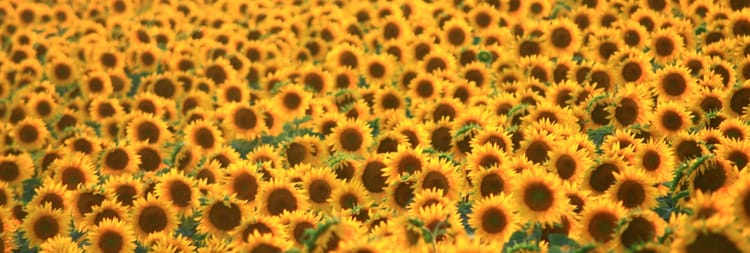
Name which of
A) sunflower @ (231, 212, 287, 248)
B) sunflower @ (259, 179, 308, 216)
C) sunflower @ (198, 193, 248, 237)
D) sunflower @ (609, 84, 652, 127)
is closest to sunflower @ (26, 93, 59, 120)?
sunflower @ (198, 193, 248, 237)

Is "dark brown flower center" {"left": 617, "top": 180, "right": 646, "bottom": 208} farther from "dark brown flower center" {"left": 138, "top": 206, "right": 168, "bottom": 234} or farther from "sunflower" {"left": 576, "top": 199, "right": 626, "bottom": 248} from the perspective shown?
"dark brown flower center" {"left": 138, "top": 206, "right": 168, "bottom": 234}

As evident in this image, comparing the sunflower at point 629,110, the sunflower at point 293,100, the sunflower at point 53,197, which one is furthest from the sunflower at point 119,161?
the sunflower at point 629,110

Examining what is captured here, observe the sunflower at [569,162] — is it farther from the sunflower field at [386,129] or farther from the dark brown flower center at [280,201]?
the dark brown flower center at [280,201]

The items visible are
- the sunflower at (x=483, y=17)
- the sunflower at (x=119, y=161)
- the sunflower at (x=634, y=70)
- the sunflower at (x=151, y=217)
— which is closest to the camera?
the sunflower at (x=151, y=217)

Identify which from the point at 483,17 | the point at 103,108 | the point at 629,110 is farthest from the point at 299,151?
the point at 483,17

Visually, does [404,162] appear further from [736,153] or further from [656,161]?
[736,153]
